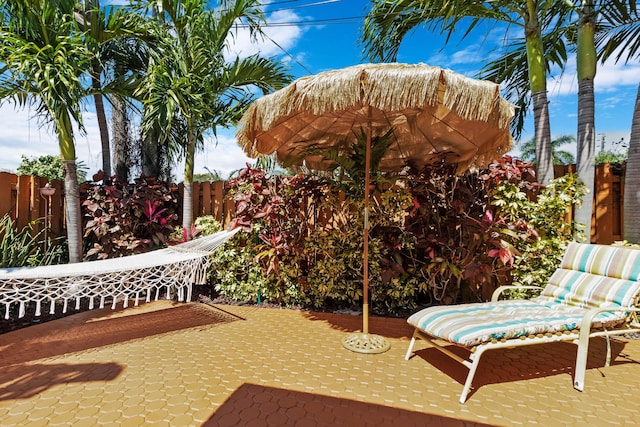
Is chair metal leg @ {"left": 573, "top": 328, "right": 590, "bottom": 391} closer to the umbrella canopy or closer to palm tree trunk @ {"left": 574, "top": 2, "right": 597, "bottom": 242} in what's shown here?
the umbrella canopy

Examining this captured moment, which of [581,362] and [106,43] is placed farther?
[106,43]

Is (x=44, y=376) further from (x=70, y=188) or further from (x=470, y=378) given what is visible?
(x=470, y=378)

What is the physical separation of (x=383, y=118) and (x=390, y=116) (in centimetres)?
7

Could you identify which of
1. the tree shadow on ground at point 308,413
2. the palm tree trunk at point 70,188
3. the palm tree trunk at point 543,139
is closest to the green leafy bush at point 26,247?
the palm tree trunk at point 70,188

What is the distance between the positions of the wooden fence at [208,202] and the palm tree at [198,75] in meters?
0.42

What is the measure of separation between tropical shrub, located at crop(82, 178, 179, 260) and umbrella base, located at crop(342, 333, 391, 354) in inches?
132

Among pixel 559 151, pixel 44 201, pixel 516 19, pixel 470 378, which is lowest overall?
pixel 470 378

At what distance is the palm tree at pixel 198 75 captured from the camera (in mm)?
4258

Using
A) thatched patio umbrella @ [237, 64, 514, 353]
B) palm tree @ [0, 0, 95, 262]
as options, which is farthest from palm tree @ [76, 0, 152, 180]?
thatched patio umbrella @ [237, 64, 514, 353]

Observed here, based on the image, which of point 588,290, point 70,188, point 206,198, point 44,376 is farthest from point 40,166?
point 588,290

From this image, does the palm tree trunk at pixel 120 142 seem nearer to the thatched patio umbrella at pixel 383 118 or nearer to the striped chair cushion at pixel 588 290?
the thatched patio umbrella at pixel 383 118

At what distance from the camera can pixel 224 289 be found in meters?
4.67

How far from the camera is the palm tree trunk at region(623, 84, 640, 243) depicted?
358cm

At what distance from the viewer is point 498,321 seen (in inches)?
95.6
